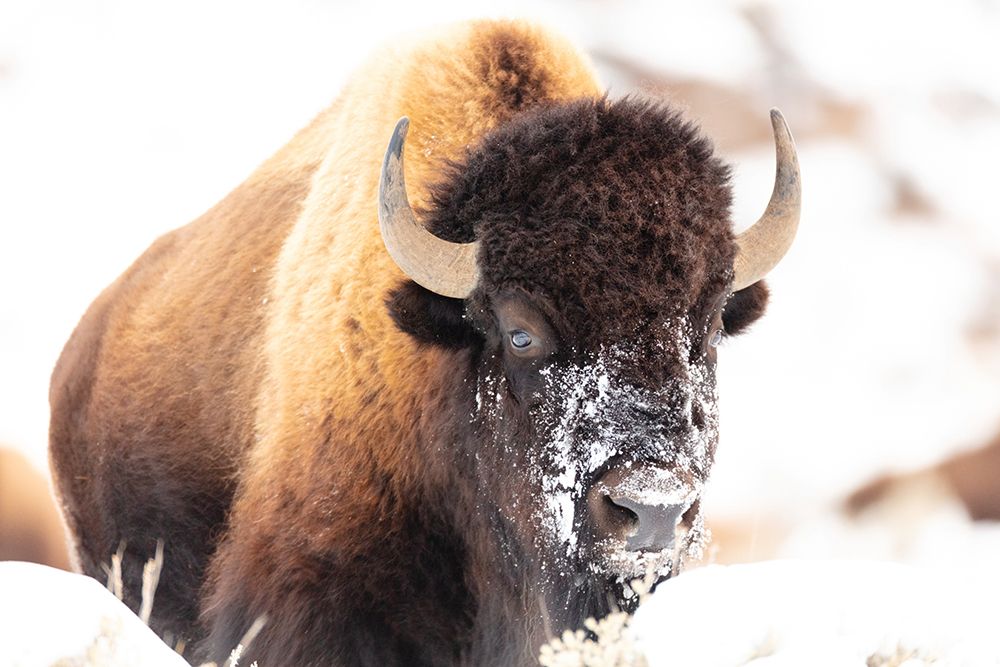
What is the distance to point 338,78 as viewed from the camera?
546 inches

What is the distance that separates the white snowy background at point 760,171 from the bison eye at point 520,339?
5650 millimetres

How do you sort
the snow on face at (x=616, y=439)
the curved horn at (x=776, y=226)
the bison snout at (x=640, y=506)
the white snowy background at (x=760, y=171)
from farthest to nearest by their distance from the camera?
1. the white snowy background at (x=760, y=171)
2. the curved horn at (x=776, y=226)
3. the snow on face at (x=616, y=439)
4. the bison snout at (x=640, y=506)

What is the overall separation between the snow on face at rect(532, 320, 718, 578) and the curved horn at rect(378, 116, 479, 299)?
41cm

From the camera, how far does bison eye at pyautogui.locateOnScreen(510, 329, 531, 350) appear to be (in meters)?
3.46

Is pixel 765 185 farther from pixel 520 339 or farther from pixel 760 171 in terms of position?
pixel 520 339

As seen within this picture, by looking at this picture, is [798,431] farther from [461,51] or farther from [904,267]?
[461,51]

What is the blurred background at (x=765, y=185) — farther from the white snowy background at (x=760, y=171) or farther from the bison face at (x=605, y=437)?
the bison face at (x=605, y=437)

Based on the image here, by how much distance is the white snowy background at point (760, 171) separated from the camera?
398 inches

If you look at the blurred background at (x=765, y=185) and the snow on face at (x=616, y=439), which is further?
the blurred background at (x=765, y=185)

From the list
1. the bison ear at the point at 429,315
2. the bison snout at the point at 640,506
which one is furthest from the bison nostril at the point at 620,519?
the bison ear at the point at 429,315

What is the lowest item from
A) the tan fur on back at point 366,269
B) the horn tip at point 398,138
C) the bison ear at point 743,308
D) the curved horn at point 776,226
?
the tan fur on back at point 366,269

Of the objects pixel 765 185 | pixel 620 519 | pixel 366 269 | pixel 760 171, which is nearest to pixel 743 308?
pixel 620 519

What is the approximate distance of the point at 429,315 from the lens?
12.1 feet

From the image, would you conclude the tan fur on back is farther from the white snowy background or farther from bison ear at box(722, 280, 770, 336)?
the white snowy background
